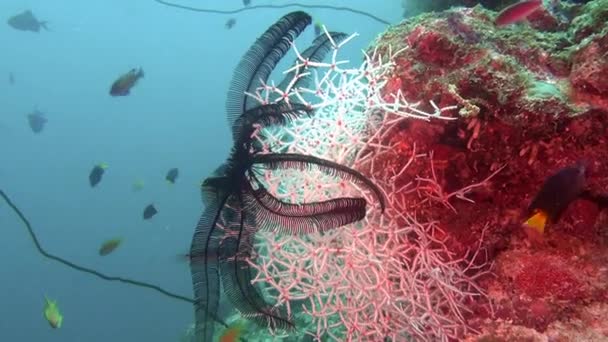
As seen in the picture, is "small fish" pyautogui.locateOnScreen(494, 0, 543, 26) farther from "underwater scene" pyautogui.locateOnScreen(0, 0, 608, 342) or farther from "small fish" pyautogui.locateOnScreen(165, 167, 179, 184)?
"small fish" pyautogui.locateOnScreen(165, 167, 179, 184)

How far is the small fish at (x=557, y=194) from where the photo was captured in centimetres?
230

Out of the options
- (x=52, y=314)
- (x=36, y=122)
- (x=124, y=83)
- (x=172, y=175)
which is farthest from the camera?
(x=36, y=122)

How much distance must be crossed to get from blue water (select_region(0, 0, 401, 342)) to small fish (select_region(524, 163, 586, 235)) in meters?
35.9

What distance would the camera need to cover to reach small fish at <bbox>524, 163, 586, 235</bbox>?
230 centimetres

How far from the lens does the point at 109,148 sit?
2562 inches

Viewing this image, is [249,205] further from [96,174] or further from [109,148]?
[109,148]

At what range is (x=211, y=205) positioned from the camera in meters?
2.92

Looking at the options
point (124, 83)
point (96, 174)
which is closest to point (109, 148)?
point (96, 174)

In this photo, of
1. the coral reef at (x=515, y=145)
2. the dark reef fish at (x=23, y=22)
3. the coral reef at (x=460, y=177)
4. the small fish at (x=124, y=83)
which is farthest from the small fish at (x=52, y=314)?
the dark reef fish at (x=23, y=22)

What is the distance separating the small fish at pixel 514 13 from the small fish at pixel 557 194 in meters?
1.21

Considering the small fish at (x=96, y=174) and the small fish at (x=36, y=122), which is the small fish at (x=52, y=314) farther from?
the small fish at (x=36, y=122)

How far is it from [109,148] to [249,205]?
2689 inches

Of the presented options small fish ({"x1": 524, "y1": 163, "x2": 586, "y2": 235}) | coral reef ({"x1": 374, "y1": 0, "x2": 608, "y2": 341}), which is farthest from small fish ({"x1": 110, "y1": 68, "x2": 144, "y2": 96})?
small fish ({"x1": 524, "y1": 163, "x2": 586, "y2": 235})

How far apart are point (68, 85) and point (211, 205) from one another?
76.0 meters
